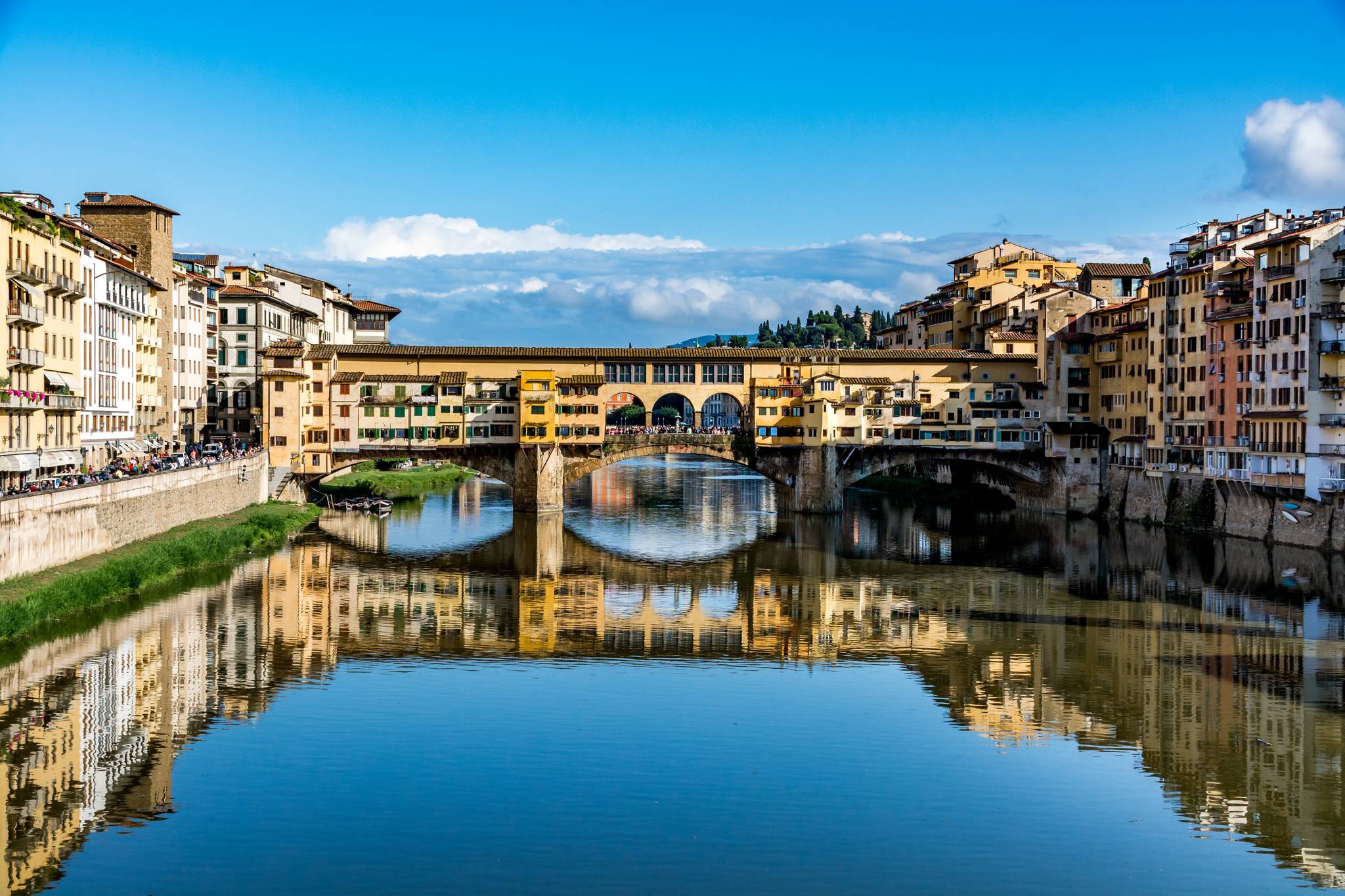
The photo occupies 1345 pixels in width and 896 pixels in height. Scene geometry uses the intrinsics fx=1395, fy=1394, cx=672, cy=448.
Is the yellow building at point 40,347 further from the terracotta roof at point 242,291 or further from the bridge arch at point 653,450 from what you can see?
the terracotta roof at point 242,291

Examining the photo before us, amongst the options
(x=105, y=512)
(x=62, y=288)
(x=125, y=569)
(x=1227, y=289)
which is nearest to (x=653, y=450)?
(x=1227, y=289)

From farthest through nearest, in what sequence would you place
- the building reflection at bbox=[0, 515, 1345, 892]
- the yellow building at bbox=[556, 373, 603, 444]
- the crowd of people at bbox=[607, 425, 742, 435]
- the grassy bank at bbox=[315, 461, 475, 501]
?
the grassy bank at bbox=[315, 461, 475, 501]
the crowd of people at bbox=[607, 425, 742, 435]
the yellow building at bbox=[556, 373, 603, 444]
the building reflection at bbox=[0, 515, 1345, 892]

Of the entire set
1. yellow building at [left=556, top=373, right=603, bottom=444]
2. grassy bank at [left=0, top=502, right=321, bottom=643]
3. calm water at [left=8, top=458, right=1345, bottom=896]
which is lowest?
calm water at [left=8, top=458, right=1345, bottom=896]

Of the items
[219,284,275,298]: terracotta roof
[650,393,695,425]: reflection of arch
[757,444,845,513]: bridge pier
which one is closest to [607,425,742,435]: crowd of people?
[757,444,845,513]: bridge pier

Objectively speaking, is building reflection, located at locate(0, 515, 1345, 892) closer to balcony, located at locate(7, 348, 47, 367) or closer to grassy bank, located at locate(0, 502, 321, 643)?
grassy bank, located at locate(0, 502, 321, 643)

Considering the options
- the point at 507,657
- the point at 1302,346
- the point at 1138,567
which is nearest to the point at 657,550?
the point at 1138,567

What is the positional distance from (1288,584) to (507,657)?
24.5 metres

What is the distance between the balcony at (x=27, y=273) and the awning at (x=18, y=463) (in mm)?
5385

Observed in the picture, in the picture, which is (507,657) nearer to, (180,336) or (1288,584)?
(1288,584)

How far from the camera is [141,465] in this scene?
168ft

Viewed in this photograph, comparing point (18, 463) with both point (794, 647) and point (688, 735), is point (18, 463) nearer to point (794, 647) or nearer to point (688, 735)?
point (794, 647)

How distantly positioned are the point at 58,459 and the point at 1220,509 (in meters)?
42.4

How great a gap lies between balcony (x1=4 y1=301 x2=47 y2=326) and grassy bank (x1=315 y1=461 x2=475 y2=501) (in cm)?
2301

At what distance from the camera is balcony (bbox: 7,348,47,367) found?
4247 cm
